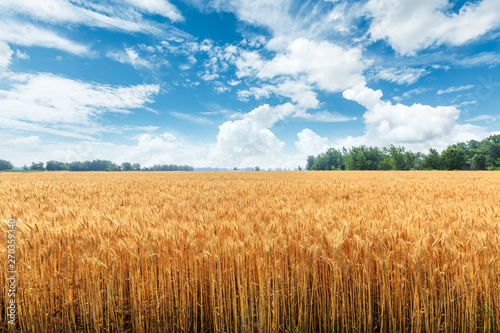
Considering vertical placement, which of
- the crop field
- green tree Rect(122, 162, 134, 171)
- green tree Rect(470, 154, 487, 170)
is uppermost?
green tree Rect(122, 162, 134, 171)

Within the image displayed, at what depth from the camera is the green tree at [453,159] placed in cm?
8169

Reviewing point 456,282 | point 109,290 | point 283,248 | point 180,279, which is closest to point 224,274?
point 180,279

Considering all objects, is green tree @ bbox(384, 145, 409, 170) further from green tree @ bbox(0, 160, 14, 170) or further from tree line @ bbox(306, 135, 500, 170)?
green tree @ bbox(0, 160, 14, 170)

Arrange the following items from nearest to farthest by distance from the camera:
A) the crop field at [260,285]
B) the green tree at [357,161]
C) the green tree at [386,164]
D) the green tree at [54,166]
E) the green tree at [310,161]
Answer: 1. the crop field at [260,285]
2. the green tree at [386,164]
3. the green tree at [357,161]
4. the green tree at [54,166]
5. the green tree at [310,161]

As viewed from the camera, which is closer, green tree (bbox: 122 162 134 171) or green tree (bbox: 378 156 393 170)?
green tree (bbox: 378 156 393 170)

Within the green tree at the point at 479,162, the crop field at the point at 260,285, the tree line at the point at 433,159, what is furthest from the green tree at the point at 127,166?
the green tree at the point at 479,162

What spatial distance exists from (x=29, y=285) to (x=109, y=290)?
3.49 feet

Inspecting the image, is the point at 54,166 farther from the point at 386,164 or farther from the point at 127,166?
the point at 386,164

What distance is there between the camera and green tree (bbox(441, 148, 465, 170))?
268ft

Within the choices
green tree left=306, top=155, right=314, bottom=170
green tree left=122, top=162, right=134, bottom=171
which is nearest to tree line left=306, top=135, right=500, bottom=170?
green tree left=306, top=155, right=314, bottom=170

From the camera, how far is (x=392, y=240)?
2830mm

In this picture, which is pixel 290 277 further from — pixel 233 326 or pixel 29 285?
pixel 29 285

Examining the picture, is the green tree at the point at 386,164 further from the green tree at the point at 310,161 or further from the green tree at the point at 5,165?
the green tree at the point at 5,165

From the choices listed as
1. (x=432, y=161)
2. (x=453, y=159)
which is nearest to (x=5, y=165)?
(x=432, y=161)
